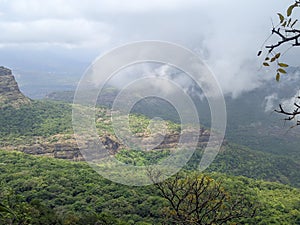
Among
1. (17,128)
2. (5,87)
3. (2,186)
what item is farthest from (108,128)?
(5,87)

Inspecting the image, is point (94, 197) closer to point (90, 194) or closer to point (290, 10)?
point (90, 194)

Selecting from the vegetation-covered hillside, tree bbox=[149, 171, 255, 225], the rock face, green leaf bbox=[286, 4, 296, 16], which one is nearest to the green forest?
the vegetation-covered hillside

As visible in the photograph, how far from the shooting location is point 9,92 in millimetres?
54688

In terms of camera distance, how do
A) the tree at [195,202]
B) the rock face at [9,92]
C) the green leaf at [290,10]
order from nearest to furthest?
the green leaf at [290,10]
the tree at [195,202]
the rock face at [9,92]

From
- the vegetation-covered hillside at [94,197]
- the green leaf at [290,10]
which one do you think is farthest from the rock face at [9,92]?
the green leaf at [290,10]

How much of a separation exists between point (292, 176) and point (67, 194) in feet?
143

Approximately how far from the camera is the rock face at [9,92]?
52.5 m

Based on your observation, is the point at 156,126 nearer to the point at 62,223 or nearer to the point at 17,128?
the point at 62,223

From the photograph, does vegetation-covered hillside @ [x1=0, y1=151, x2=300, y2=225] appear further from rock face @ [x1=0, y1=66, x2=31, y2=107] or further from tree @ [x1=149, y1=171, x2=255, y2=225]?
rock face @ [x1=0, y1=66, x2=31, y2=107]

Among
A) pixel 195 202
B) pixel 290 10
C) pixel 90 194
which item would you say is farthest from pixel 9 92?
pixel 290 10

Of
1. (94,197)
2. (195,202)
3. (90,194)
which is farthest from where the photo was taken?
(90,194)

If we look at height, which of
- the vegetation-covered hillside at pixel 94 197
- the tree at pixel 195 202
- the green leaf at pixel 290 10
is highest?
the green leaf at pixel 290 10

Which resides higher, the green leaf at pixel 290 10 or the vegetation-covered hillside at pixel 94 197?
the green leaf at pixel 290 10

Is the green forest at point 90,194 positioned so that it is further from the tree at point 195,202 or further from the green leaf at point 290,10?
the green leaf at point 290,10
